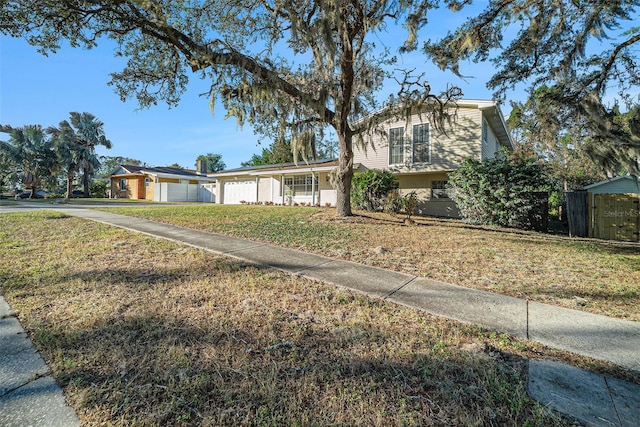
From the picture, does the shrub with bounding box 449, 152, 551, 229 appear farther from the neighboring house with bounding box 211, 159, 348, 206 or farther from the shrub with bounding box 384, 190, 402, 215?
the neighboring house with bounding box 211, 159, 348, 206

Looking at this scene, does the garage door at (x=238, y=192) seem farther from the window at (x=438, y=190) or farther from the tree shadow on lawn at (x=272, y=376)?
the tree shadow on lawn at (x=272, y=376)

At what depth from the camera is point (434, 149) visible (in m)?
14.9

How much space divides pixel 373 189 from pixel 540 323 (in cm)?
1094

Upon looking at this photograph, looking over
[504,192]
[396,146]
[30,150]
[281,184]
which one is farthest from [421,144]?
[30,150]

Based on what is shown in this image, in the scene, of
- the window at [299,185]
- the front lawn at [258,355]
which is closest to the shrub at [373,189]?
the window at [299,185]

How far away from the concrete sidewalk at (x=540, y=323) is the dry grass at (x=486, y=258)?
419mm

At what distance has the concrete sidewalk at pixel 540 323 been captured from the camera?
1938 millimetres

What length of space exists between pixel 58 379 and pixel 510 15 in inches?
450

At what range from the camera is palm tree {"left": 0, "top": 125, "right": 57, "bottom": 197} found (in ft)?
92.7

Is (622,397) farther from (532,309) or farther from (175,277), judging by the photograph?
(175,277)

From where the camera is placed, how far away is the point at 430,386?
6.68ft

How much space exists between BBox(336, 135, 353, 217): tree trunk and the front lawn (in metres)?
6.79

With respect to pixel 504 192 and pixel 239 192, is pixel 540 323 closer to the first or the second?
pixel 504 192

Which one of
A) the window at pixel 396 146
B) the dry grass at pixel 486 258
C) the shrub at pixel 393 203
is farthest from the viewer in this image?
the window at pixel 396 146
